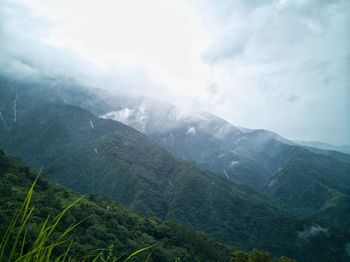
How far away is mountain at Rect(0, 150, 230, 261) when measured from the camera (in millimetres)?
40094

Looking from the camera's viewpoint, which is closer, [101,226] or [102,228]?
[102,228]

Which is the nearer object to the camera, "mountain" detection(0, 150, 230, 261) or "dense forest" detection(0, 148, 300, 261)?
"dense forest" detection(0, 148, 300, 261)

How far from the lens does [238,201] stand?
7407 inches

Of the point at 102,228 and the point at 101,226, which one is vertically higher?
the point at 102,228

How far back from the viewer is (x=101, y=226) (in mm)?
48344

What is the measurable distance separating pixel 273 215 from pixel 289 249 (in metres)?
28.7

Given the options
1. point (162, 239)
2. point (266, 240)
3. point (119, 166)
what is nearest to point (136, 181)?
point (119, 166)

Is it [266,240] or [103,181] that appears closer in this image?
[266,240]

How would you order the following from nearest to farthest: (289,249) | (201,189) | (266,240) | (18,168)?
(18,168) < (289,249) < (266,240) < (201,189)

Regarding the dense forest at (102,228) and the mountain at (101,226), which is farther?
the mountain at (101,226)

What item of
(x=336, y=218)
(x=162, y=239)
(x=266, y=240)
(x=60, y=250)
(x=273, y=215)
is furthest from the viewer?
(x=336, y=218)

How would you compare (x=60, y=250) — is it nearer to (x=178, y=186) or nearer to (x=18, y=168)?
(x=18, y=168)

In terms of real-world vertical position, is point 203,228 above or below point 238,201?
below

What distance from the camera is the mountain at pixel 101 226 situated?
40.1m
